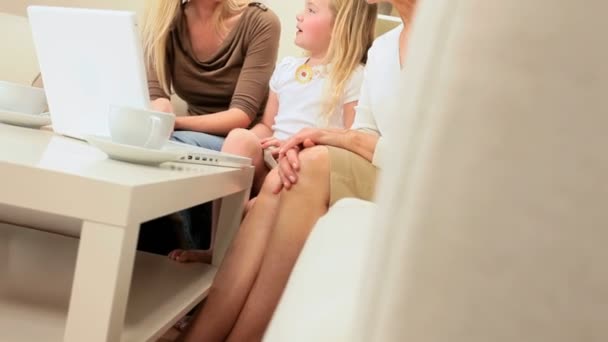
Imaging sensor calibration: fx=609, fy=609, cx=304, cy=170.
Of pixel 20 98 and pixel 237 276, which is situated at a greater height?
pixel 20 98

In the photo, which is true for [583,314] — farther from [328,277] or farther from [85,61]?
[85,61]

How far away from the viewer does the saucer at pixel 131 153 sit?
2.55 ft

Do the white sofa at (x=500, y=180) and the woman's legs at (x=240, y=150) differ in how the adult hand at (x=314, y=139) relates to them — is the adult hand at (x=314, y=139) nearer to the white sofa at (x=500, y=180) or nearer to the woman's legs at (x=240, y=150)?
the woman's legs at (x=240, y=150)

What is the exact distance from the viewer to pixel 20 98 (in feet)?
3.86

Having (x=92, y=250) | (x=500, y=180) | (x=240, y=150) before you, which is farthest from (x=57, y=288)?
(x=500, y=180)

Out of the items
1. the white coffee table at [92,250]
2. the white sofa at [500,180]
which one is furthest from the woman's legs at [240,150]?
the white sofa at [500,180]

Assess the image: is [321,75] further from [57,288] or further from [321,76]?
[57,288]

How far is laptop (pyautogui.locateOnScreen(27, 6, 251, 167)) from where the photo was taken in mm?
962

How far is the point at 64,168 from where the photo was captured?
609mm

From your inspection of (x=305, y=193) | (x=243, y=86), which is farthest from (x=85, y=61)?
(x=243, y=86)

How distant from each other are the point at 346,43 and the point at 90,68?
0.94 m

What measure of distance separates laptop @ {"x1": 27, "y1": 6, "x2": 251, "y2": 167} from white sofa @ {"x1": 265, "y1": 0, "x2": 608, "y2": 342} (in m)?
0.69

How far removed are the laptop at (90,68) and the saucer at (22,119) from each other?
3 cm

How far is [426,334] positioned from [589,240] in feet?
0.23
